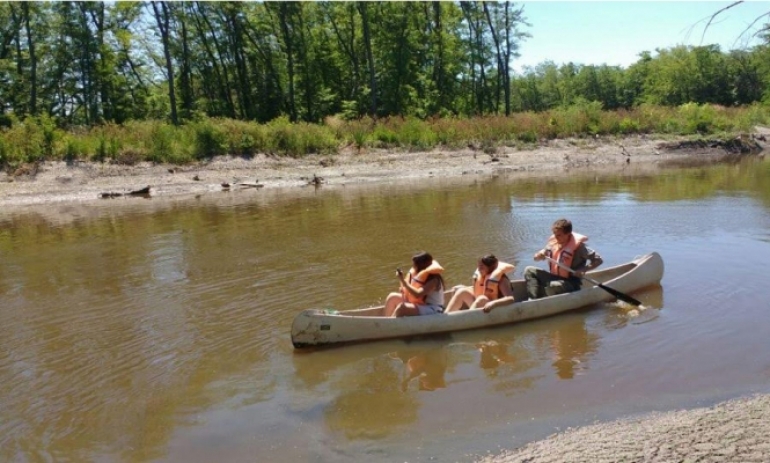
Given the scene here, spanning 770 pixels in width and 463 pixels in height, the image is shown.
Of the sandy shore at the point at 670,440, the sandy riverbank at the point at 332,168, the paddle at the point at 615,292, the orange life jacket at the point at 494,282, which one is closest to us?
the sandy shore at the point at 670,440

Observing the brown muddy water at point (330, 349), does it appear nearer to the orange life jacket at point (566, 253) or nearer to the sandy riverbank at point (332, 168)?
the orange life jacket at point (566, 253)

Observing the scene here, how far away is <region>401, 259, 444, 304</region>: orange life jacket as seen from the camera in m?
8.38

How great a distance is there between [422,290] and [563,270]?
8.00ft

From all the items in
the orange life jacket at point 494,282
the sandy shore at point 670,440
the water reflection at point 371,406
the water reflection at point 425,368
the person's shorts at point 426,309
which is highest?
the orange life jacket at point 494,282

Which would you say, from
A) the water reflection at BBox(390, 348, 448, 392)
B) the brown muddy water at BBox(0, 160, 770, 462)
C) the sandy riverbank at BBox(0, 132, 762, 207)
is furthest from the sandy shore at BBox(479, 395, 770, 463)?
the sandy riverbank at BBox(0, 132, 762, 207)

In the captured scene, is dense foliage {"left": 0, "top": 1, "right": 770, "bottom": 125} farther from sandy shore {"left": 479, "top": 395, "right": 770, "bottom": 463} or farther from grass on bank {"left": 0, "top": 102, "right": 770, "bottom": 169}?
sandy shore {"left": 479, "top": 395, "right": 770, "bottom": 463}

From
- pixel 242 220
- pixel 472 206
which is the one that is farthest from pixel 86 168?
pixel 472 206

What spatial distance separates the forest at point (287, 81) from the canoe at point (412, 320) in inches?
853

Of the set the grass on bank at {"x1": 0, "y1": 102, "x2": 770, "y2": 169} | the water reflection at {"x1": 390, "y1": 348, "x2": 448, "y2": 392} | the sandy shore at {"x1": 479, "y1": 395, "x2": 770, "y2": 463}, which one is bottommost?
the water reflection at {"x1": 390, "y1": 348, "x2": 448, "y2": 392}

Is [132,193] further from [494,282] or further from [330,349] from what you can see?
[494,282]

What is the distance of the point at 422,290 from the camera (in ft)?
27.8

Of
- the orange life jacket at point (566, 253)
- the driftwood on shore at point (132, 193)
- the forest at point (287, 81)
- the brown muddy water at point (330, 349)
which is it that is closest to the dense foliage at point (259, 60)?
the forest at point (287, 81)

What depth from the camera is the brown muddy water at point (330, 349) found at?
5973 mm

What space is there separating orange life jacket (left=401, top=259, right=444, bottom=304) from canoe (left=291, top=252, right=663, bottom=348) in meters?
0.30
